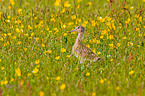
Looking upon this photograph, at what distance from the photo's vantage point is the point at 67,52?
5.99m

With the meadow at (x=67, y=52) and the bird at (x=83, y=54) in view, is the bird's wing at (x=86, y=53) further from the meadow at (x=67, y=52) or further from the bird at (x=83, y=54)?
the meadow at (x=67, y=52)

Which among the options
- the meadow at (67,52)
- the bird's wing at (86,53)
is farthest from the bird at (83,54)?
the meadow at (67,52)

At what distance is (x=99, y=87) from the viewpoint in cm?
436

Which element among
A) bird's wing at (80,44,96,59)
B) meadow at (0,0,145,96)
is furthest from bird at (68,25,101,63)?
meadow at (0,0,145,96)

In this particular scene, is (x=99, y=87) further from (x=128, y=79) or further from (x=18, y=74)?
(x=18, y=74)

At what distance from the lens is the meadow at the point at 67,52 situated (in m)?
4.36

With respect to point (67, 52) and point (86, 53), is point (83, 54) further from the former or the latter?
point (67, 52)

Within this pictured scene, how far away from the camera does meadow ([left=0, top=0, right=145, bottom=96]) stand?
14.3ft

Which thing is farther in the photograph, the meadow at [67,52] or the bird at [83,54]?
the bird at [83,54]

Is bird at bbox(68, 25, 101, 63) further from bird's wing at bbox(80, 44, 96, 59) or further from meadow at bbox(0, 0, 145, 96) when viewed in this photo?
meadow at bbox(0, 0, 145, 96)

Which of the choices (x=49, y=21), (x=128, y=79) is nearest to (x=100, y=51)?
(x=128, y=79)

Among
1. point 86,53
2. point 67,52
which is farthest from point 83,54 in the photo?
point 67,52

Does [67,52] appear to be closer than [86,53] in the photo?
No

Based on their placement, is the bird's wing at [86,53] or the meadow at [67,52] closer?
the meadow at [67,52]
